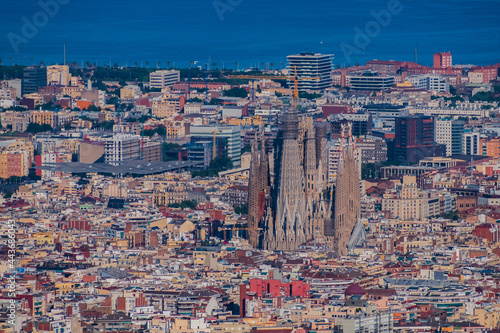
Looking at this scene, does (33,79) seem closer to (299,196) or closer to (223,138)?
(223,138)

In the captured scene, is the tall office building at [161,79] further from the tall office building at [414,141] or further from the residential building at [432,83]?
the tall office building at [414,141]

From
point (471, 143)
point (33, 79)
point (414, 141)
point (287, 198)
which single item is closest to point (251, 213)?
point (287, 198)

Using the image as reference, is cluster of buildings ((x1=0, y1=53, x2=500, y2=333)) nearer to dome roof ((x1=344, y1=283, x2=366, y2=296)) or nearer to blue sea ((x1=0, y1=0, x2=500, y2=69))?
dome roof ((x1=344, y1=283, x2=366, y2=296))

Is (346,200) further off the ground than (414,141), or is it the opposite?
(414,141)

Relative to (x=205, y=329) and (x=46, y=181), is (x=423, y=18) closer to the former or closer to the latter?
(x=46, y=181)

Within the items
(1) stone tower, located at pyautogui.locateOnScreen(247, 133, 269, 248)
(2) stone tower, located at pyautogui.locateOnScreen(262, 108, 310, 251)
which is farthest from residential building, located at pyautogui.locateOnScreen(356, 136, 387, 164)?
(2) stone tower, located at pyautogui.locateOnScreen(262, 108, 310, 251)

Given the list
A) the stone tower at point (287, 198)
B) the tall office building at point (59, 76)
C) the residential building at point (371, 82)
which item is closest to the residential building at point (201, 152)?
Result: the stone tower at point (287, 198)
